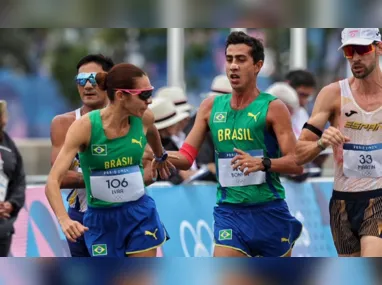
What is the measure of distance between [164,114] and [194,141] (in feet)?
7.12

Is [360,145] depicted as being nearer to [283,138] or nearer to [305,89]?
[283,138]

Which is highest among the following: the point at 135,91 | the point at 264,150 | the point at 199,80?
the point at 135,91

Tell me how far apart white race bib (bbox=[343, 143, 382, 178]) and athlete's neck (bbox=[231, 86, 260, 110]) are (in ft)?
2.68

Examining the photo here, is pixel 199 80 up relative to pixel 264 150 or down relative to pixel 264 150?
down

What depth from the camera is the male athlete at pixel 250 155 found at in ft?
24.9

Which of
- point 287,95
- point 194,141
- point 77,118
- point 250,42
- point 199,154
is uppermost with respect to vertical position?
point 250,42

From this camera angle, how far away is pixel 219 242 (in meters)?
7.57

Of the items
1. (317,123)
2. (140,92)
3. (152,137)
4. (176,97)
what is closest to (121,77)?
(140,92)

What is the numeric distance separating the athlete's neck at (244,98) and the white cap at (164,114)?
2.16 meters

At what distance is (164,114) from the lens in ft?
32.8

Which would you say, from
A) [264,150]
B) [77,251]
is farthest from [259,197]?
[77,251]

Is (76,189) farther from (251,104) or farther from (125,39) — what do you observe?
(125,39)

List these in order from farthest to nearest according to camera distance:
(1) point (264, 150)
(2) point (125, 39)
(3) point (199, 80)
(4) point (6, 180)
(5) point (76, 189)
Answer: (2) point (125, 39) → (3) point (199, 80) → (4) point (6, 180) → (5) point (76, 189) → (1) point (264, 150)

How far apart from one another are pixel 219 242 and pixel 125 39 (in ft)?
53.4
